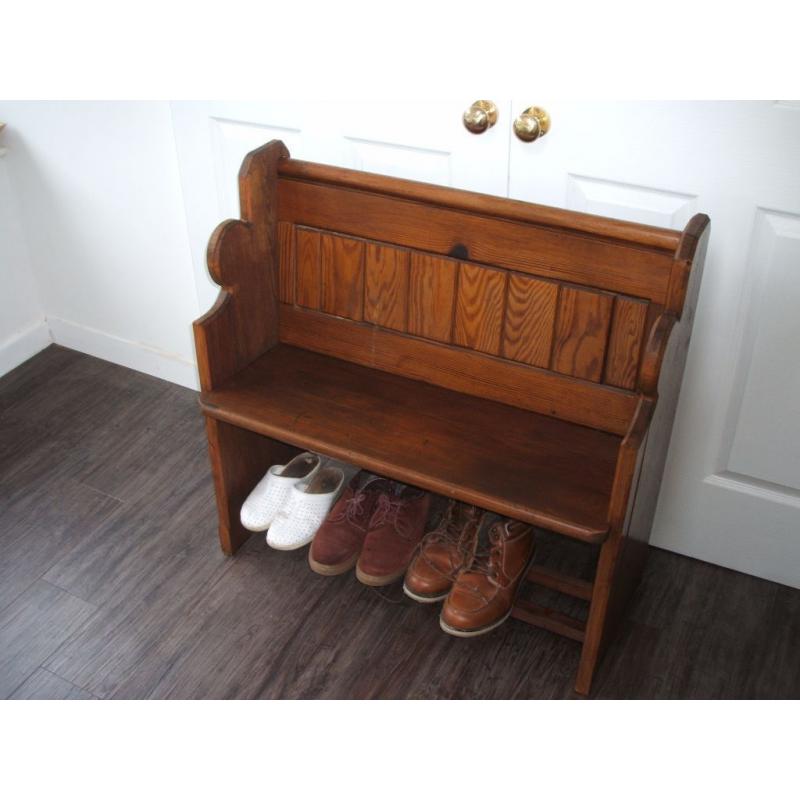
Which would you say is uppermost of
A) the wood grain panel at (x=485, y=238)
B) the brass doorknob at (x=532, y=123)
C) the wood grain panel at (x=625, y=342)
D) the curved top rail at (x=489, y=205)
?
the brass doorknob at (x=532, y=123)

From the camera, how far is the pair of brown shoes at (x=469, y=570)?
1.80 m

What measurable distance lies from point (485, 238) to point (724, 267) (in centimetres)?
44

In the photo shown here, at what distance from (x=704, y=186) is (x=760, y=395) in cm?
42

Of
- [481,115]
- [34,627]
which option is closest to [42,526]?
[34,627]

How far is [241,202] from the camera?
1816 millimetres

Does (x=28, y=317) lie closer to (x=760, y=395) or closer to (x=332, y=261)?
(x=332, y=261)

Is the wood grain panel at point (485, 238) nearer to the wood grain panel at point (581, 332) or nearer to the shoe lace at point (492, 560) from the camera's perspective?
the wood grain panel at point (581, 332)

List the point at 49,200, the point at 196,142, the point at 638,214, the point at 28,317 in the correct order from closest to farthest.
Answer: the point at 638,214
the point at 196,142
the point at 49,200
the point at 28,317

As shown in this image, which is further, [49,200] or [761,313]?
[49,200]

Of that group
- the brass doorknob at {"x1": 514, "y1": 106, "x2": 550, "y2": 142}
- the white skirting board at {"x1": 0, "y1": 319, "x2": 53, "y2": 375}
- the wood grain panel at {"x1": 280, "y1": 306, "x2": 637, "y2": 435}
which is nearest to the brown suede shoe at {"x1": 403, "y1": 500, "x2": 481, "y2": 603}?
the wood grain panel at {"x1": 280, "y1": 306, "x2": 637, "y2": 435}

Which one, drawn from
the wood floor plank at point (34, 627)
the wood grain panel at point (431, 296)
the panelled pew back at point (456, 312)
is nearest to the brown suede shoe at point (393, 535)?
the panelled pew back at point (456, 312)

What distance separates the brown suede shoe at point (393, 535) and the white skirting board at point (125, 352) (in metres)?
0.81

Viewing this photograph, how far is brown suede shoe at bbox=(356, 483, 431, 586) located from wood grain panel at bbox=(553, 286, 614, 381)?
0.45 metres

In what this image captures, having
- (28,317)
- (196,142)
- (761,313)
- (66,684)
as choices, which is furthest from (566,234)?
(28,317)
